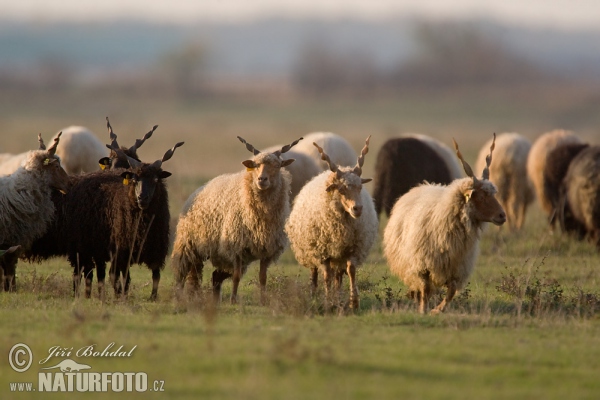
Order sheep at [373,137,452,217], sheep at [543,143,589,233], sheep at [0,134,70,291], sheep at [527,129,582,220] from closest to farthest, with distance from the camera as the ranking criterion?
sheep at [0,134,70,291]
sheep at [373,137,452,217]
sheep at [543,143,589,233]
sheep at [527,129,582,220]

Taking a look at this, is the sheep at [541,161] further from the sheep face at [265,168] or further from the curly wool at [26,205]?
the curly wool at [26,205]

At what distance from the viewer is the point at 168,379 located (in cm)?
701

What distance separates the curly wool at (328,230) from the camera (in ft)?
34.7

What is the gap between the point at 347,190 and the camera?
10477mm

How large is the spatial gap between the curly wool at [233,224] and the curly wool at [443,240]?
62.0 inches

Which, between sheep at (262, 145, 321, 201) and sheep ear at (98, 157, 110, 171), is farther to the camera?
sheep at (262, 145, 321, 201)

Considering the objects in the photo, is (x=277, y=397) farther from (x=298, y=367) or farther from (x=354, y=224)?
(x=354, y=224)

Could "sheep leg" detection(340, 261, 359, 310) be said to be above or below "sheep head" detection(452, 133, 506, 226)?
below

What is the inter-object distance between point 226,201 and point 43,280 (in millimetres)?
2511

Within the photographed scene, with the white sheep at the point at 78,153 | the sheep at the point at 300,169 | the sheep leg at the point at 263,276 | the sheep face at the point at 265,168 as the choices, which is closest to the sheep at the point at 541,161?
the sheep at the point at 300,169

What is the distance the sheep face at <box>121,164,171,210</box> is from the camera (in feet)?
36.2

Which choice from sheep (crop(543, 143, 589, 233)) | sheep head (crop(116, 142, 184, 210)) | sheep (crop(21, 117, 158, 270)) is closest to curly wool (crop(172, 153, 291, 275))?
sheep head (crop(116, 142, 184, 210))

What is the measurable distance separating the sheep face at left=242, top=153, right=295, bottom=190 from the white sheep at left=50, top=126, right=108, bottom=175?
19.8 feet

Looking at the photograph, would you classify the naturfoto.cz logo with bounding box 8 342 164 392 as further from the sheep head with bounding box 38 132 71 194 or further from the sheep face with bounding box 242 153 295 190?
the sheep head with bounding box 38 132 71 194
